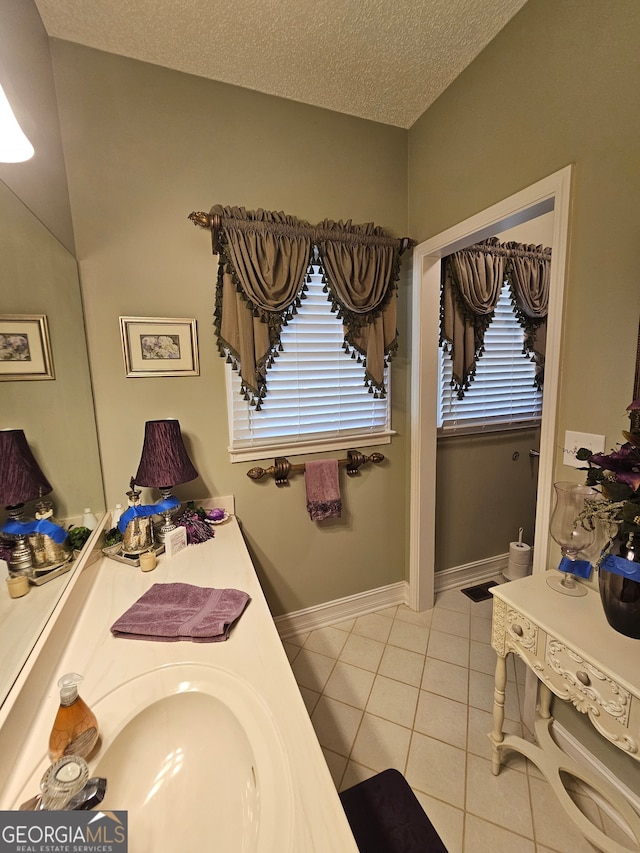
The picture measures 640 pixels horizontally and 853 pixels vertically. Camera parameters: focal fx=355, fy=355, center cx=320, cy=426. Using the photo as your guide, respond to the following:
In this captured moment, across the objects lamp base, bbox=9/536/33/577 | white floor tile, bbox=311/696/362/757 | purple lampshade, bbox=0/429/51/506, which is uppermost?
purple lampshade, bbox=0/429/51/506

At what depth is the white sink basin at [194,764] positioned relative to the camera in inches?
24.1

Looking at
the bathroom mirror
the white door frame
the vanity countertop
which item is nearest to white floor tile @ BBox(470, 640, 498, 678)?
the white door frame

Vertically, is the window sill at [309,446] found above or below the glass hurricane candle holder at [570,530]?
above

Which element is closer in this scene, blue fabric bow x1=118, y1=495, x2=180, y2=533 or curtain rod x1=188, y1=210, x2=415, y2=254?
blue fabric bow x1=118, y1=495, x2=180, y2=533

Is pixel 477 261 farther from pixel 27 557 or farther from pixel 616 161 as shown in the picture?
pixel 27 557

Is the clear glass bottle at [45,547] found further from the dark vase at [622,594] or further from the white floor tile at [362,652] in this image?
the dark vase at [622,594]

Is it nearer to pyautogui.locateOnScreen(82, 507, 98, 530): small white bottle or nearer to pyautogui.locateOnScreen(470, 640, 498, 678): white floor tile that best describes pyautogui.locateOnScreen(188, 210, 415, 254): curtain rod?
pyautogui.locateOnScreen(82, 507, 98, 530): small white bottle

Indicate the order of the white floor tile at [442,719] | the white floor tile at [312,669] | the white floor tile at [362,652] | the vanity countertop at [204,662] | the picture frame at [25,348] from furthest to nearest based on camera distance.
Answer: the white floor tile at [362,652], the white floor tile at [312,669], the white floor tile at [442,719], the picture frame at [25,348], the vanity countertop at [204,662]

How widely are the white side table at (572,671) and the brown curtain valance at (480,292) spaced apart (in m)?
1.44

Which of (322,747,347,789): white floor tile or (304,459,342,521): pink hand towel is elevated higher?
(304,459,342,521): pink hand towel

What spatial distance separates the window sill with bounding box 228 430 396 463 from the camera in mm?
1891

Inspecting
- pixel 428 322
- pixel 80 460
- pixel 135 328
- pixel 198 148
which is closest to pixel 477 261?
pixel 428 322

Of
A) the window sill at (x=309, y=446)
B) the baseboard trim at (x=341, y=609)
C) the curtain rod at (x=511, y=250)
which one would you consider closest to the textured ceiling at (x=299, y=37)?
the curtain rod at (x=511, y=250)

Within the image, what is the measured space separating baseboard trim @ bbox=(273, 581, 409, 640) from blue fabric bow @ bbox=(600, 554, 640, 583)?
1572 millimetres
